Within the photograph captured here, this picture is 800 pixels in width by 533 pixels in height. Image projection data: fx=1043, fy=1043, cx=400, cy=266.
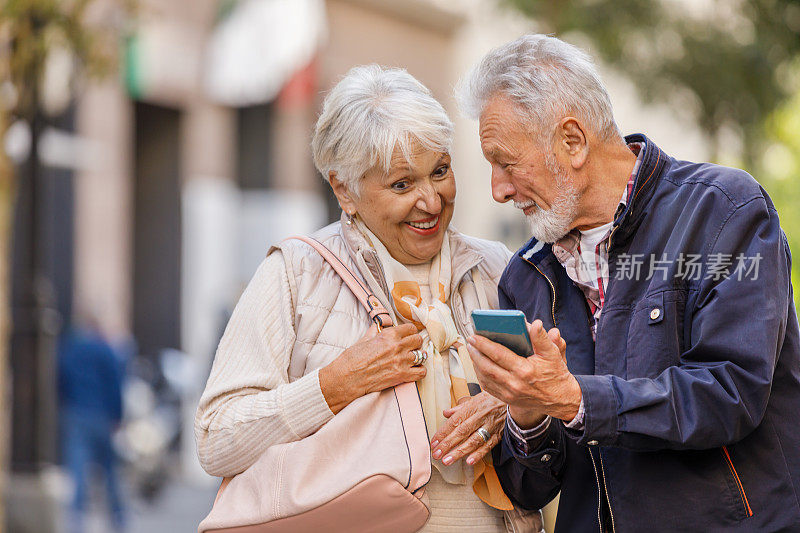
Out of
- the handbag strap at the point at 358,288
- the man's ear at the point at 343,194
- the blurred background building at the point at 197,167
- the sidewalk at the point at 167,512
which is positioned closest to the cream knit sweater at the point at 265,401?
the handbag strap at the point at 358,288

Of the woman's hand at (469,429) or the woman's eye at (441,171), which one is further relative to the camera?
the woman's eye at (441,171)

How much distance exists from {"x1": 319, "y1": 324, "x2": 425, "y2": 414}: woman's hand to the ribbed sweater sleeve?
34 millimetres

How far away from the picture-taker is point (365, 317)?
111 inches

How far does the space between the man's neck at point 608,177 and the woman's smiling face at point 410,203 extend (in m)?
0.42

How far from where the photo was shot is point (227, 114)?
15711 millimetres

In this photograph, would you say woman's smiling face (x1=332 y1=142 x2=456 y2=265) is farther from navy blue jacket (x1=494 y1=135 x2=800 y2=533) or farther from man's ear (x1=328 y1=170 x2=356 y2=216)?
navy blue jacket (x1=494 y1=135 x2=800 y2=533)

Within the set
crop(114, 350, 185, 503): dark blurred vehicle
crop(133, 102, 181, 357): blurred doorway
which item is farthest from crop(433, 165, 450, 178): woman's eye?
crop(133, 102, 181, 357): blurred doorway

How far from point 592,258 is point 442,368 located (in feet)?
1.61

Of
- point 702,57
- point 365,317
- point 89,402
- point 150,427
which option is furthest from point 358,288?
point 150,427

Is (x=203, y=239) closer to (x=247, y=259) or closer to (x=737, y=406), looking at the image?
(x=247, y=259)

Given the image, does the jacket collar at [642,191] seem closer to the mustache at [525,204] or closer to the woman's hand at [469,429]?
the mustache at [525,204]

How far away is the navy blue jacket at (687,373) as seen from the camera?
226 cm

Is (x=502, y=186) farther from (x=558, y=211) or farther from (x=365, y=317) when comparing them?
(x=365, y=317)

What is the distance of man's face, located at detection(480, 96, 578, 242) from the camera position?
267cm
